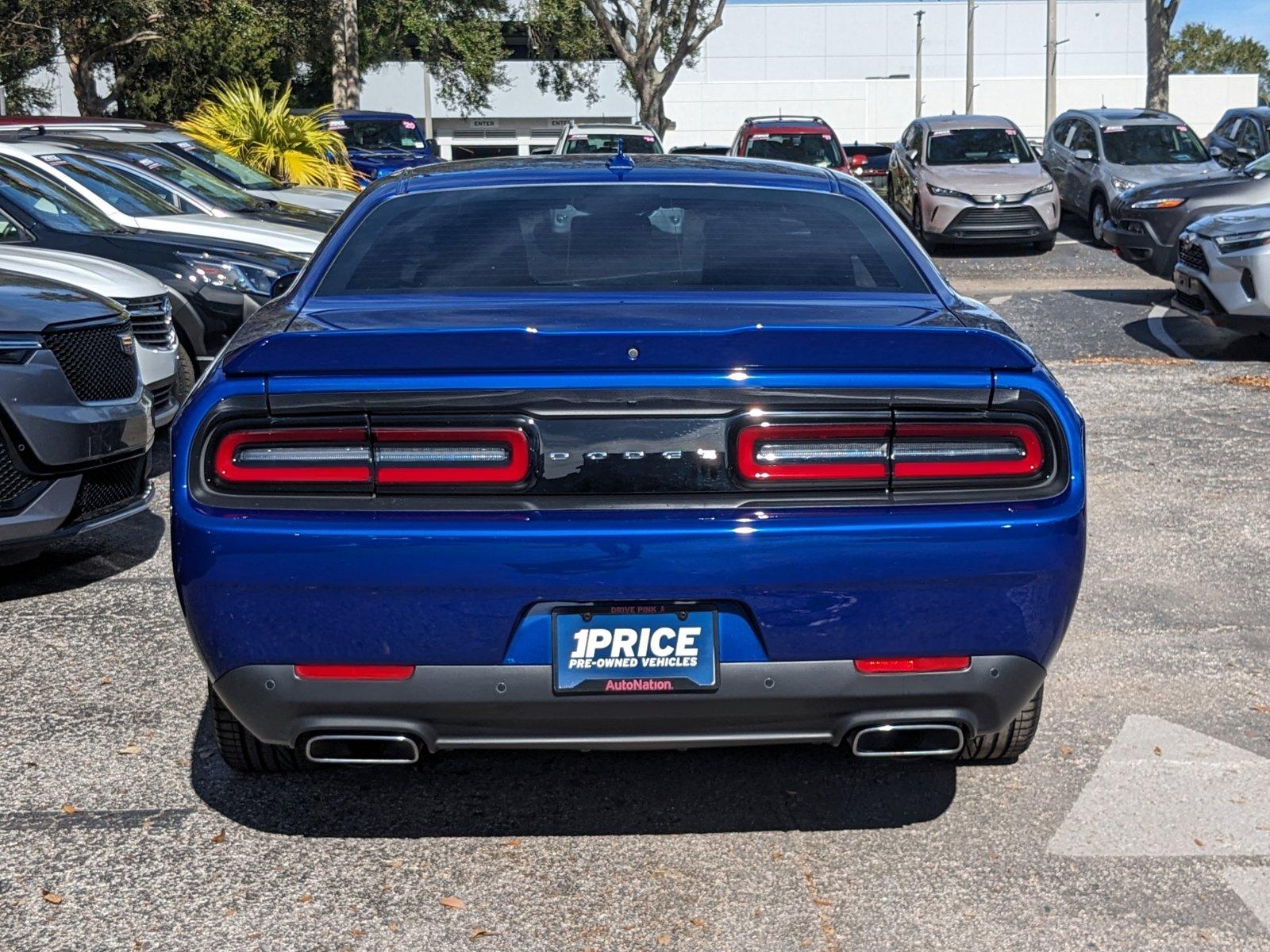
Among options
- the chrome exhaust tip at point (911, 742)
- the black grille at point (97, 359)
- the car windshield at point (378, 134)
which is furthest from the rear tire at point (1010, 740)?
the car windshield at point (378, 134)

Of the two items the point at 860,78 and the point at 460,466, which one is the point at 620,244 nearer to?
the point at 460,466

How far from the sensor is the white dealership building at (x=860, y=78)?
2643 inches

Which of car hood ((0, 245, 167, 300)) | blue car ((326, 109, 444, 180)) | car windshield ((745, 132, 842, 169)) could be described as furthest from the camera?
blue car ((326, 109, 444, 180))

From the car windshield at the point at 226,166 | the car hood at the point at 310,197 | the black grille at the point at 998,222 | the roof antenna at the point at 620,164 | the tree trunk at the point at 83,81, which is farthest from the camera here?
the tree trunk at the point at 83,81

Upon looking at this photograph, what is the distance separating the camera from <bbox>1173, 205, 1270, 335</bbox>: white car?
11.1m

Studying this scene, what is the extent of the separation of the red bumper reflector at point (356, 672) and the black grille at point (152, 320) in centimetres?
502

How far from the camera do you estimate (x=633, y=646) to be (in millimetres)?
3281

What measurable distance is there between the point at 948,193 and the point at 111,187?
11.6 m

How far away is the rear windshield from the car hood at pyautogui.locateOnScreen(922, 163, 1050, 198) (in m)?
15.5

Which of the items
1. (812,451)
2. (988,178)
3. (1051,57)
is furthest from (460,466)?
(1051,57)

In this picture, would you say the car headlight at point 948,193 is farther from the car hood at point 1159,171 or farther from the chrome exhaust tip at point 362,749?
the chrome exhaust tip at point 362,749

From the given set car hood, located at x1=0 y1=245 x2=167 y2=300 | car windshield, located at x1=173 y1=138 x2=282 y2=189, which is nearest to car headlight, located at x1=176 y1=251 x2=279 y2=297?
car hood, located at x1=0 y1=245 x2=167 y2=300

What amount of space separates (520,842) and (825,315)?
1.47 m

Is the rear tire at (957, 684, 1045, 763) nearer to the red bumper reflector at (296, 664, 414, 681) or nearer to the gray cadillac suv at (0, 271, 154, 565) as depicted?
the red bumper reflector at (296, 664, 414, 681)
